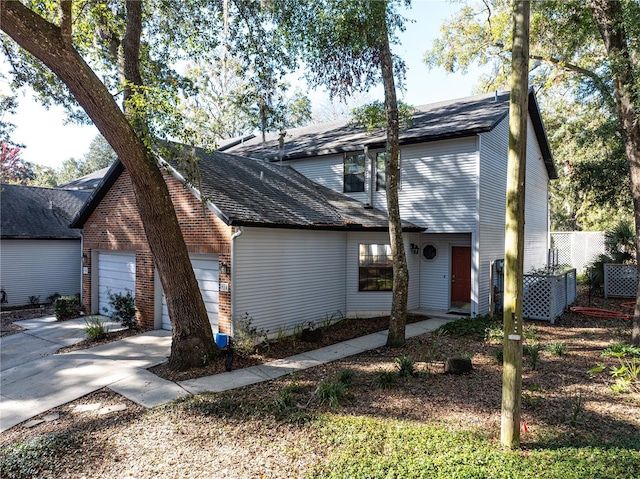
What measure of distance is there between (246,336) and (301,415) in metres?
3.42

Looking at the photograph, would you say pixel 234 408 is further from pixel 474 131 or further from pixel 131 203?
pixel 474 131

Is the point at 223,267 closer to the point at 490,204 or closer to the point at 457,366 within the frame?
the point at 457,366

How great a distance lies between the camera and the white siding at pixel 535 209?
16453 mm

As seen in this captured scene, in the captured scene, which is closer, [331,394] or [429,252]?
[331,394]

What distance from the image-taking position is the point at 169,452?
462cm

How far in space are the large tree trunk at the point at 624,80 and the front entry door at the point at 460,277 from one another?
4976mm

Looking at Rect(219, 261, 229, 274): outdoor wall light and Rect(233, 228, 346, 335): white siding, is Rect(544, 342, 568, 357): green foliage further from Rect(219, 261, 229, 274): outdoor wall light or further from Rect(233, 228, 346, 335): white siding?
Rect(219, 261, 229, 274): outdoor wall light

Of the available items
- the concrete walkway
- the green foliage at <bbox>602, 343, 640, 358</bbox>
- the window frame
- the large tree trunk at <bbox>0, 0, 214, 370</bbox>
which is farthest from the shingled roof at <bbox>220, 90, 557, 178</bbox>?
the large tree trunk at <bbox>0, 0, 214, 370</bbox>

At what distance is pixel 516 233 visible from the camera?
4344 millimetres

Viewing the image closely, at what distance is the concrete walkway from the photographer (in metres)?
6.47

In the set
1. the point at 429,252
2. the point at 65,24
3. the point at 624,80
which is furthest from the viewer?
the point at 429,252

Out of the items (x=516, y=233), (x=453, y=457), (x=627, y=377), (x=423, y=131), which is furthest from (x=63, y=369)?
(x=423, y=131)

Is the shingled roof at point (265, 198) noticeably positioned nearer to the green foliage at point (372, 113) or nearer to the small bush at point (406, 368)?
the green foliage at point (372, 113)

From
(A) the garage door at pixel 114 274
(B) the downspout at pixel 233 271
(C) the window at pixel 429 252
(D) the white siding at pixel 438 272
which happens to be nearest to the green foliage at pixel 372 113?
(B) the downspout at pixel 233 271
